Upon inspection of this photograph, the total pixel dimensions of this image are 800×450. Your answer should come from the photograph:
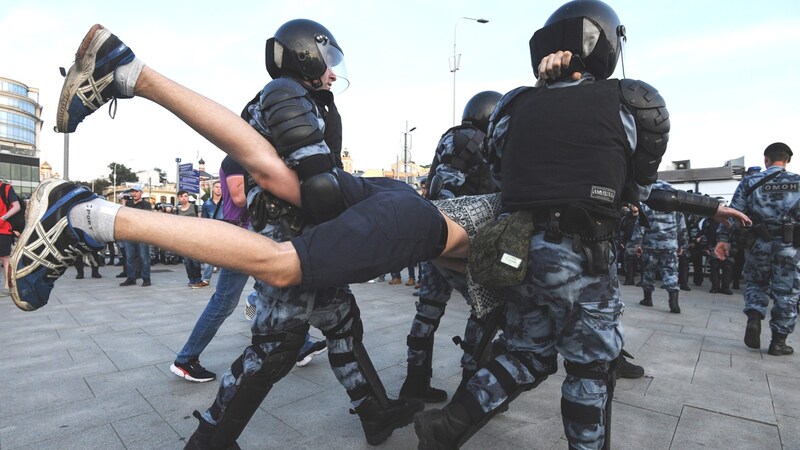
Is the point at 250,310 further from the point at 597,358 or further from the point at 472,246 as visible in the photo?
the point at 597,358

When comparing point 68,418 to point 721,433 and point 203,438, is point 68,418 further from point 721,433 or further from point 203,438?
point 721,433

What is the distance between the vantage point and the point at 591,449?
1.63 meters

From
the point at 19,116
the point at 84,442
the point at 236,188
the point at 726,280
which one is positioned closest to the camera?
the point at 84,442

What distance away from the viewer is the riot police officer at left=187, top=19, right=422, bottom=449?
1.81 m

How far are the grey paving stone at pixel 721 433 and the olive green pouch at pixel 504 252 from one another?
148cm

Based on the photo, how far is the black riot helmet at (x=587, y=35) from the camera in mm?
1887

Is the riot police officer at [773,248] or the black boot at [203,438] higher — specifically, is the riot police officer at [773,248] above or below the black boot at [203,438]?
above

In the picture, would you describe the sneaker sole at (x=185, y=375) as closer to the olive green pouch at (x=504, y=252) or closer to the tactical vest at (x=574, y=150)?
the olive green pouch at (x=504, y=252)

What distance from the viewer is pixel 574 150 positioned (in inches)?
65.6

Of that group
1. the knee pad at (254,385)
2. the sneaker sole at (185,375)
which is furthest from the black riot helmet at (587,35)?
the sneaker sole at (185,375)

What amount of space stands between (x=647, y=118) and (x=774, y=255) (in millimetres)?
3685

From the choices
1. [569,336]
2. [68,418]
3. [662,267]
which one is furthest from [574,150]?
[662,267]

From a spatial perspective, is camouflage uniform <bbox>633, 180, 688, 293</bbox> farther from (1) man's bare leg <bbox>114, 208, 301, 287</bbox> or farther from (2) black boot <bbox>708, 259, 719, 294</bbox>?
(1) man's bare leg <bbox>114, 208, 301, 287</bbox>

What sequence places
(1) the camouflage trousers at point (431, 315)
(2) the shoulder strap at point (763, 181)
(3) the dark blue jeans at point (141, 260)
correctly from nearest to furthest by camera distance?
(1) the camouflage trousers at point (431, 315) < (2) the shoulder strap at point (763, 181) < (3) the dark blue jeans at point (141, 260)
